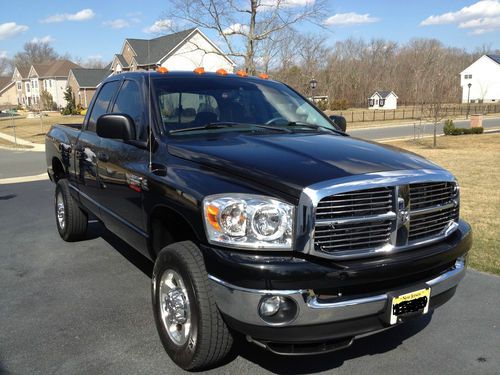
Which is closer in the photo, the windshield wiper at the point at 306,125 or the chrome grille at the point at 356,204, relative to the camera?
the chrome grille at the point at 356,204

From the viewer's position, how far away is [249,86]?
4.41 m

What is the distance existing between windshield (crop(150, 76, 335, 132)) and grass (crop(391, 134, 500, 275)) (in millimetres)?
2450

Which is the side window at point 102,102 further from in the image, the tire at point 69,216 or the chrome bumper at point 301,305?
the chrome bumper at point 301,305

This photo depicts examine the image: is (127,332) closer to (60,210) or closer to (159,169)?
(159,169)

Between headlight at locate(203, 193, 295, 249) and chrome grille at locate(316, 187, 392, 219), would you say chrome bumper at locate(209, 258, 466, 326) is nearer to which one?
headlight at locate(203, 193, 295, 249)

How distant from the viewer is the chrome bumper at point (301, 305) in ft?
8.29

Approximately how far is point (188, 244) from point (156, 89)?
5.13 feet

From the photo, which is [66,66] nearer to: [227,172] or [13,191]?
[13,191]

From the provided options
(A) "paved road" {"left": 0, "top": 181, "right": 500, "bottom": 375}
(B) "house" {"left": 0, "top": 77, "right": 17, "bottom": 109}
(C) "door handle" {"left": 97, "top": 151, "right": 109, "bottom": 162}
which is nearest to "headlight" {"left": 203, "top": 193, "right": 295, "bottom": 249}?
(A) "paved road" {"left": 0, "top": 181, "right": 500, "bottom": 375}

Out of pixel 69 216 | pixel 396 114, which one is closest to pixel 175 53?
pixel 396 114

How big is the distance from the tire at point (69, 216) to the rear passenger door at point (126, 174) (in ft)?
4.19

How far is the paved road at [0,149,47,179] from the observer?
1293 cm

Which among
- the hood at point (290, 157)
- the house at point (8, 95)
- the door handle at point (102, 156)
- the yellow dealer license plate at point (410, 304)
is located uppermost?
the house at point (8, 95)

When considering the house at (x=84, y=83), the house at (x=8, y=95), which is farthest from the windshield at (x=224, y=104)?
the house at (x=8, y=95)
